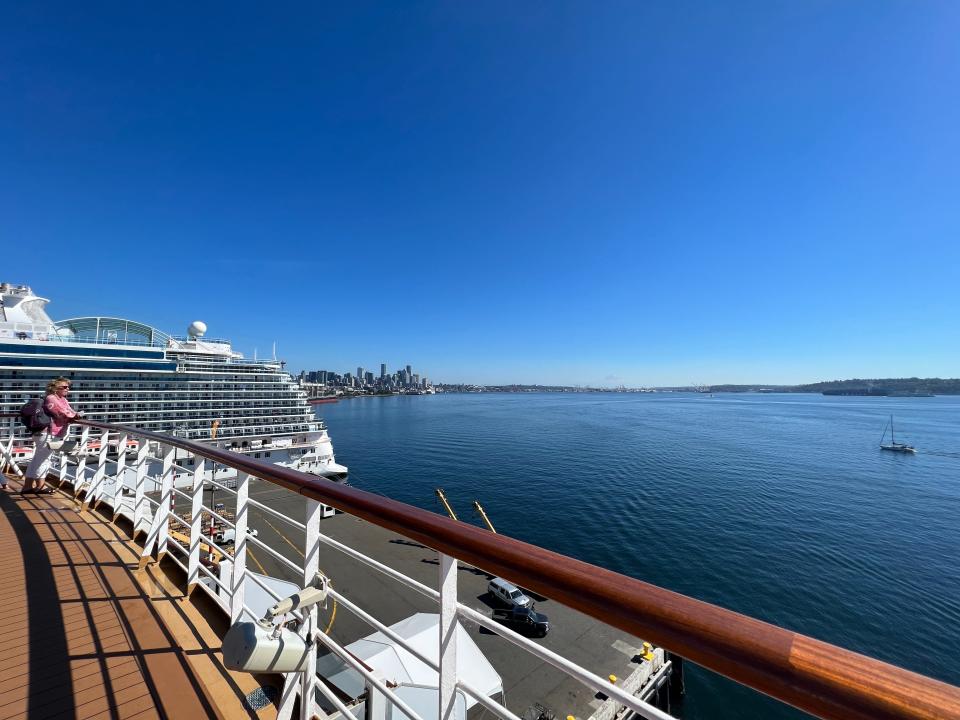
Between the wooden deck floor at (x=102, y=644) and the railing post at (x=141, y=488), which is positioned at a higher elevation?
the railing post at (x=141, y=488)

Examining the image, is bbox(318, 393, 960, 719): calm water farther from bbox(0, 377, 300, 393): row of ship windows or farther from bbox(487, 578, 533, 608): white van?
bbox(0, 377, 300, 393): row of ship windows

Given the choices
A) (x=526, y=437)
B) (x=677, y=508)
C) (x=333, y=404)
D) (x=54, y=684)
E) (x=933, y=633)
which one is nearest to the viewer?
(x=54, y=684)

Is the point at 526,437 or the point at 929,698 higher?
the point at 929,698

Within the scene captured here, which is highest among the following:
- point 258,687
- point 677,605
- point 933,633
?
point 677,605

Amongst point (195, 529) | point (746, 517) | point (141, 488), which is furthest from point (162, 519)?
point (746, 517)

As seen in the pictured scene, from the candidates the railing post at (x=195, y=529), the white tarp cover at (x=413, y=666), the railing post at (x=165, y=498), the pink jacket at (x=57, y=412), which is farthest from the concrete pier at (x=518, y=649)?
the pink jacket at (x=57, y=412)

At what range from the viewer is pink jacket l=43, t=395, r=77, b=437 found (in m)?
4.48

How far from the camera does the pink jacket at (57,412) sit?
4.48 m

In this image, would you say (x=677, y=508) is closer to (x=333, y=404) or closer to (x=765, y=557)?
(x=765, y=557)

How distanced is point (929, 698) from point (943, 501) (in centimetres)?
3335

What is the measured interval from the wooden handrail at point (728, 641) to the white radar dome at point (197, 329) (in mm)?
38772

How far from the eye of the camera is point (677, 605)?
2.36ft

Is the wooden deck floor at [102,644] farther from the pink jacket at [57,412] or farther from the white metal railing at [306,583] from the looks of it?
the pink jacket at [57,412]

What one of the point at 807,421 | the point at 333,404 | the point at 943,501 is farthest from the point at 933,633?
the point at 333,404
